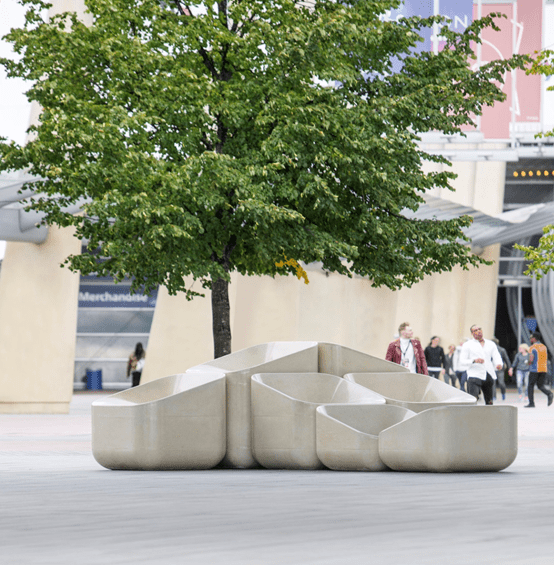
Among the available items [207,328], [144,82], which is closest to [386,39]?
[144,82]

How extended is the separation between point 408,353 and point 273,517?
9.20 m

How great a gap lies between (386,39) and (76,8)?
389 inches

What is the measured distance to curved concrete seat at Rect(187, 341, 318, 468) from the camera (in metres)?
9.71

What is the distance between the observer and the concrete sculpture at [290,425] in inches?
346

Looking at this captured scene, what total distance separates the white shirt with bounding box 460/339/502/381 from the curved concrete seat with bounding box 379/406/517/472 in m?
7.75

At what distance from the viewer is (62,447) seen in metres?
12.5

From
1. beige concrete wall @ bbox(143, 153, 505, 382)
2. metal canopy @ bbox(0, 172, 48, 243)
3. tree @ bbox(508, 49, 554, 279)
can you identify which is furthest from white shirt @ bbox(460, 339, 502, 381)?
beige concrete wall @ bbox(143, 153, 505, 382)

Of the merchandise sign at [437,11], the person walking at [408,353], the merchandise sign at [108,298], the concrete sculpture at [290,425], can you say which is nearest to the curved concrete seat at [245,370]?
the concrete sculpture at [290,425]

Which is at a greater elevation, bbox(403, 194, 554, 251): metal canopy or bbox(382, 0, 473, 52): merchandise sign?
bbox(382, 0, 473, 52): merchandise sign

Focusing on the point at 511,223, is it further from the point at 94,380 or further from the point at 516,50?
the point at 94,380

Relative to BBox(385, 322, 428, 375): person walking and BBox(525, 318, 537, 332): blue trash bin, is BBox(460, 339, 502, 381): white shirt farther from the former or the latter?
BBox(525, 318, 537, 332): blue trash bin

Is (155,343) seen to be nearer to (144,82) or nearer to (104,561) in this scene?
(144,82)

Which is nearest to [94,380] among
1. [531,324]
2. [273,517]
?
[531,324]

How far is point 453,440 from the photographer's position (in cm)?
871
